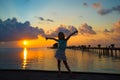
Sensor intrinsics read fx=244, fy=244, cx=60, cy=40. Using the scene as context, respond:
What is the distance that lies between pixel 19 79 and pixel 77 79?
2321 millimetres

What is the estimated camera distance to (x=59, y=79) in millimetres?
9734

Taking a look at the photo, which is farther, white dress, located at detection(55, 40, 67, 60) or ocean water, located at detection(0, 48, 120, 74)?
ocean water, located at detection(0, 48, 120, 74)

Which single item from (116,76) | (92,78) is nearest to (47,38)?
(92,78)

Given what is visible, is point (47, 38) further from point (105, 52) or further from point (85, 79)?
point (105, 52)

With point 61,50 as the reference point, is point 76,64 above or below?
below

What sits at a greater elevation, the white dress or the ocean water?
the white dress

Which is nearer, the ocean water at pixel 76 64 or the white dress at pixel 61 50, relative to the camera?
the white dress at pixel 61 50

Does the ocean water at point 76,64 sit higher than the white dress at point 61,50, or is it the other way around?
the white dress at point 61,50

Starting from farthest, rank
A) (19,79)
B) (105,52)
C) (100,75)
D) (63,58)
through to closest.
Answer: (105,52) → (100,75) → (63,58) → (19,79)

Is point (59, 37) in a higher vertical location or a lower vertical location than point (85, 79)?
higher

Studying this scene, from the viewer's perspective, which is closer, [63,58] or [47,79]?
[47,79]

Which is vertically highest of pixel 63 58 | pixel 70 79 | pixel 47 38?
pixel 47 38

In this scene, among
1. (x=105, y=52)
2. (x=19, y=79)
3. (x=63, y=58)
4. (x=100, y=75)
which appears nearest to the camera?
(x=19, y=79)

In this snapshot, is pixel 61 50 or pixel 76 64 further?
pixel 76 64
